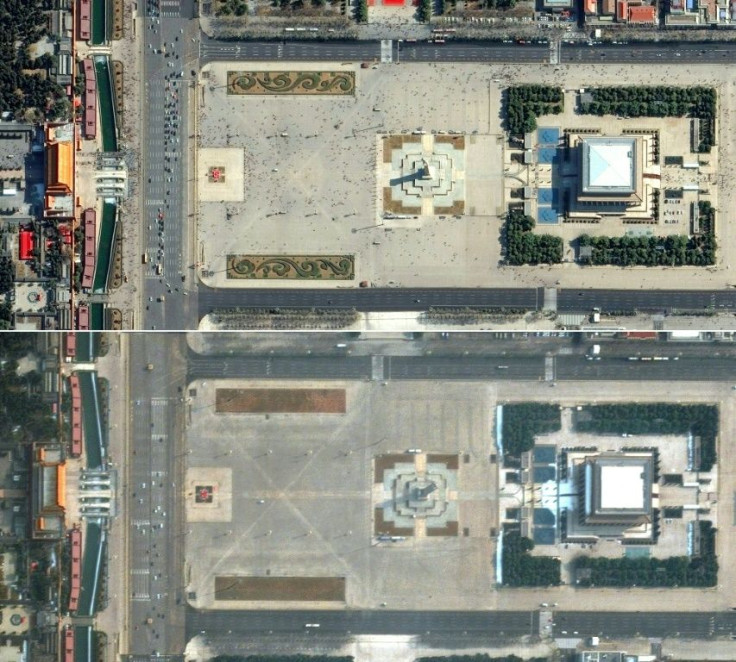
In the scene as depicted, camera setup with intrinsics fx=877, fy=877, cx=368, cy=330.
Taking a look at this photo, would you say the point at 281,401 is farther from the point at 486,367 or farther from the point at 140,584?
the point at 140,584

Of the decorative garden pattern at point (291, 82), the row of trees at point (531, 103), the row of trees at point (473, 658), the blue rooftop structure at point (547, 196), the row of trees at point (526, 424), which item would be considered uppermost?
the decorative garden pattern at point (291, 82)

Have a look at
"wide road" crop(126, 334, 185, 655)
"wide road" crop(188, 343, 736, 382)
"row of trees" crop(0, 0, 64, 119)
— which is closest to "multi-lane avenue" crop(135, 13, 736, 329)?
"wide road" crop(188, 343, 736, 382)

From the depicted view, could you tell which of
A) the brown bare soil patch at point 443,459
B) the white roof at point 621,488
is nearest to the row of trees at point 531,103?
the brown bare soil patch at point 443,459

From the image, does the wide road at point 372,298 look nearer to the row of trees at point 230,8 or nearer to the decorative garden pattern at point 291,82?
the decorative garden pattern at point 291,82

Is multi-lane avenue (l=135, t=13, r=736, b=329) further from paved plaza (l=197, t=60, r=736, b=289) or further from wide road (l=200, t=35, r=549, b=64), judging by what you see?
paved plaza (l=197, t=60, r=736, b=289)

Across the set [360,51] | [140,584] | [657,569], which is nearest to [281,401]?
[140,584]

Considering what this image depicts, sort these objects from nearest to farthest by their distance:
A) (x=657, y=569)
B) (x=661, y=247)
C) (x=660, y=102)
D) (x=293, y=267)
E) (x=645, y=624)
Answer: (x=657, y=569) → (x=645, y=624) → (x=660, y=102) → (x=661, y=247) → (x=293, y=267)
